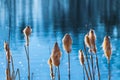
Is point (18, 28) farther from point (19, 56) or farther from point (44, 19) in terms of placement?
point (19, 56)

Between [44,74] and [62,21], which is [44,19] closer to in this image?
[62,21]

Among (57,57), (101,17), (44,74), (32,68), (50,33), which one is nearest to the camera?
(57,57)

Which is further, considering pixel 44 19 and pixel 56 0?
pixel 56 0

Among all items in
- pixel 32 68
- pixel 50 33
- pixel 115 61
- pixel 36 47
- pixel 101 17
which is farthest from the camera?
pixel 101 17

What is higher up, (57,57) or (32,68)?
(57,57)

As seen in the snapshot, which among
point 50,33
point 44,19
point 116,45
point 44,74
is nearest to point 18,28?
point 50,33

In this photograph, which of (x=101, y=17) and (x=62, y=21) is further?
(x=101, y=17)

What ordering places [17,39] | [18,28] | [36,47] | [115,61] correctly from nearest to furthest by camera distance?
[115,61] < [36,47] < [17,39] < [18,28]

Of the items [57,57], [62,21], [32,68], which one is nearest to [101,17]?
[62,21]

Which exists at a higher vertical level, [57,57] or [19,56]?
[57,57]
